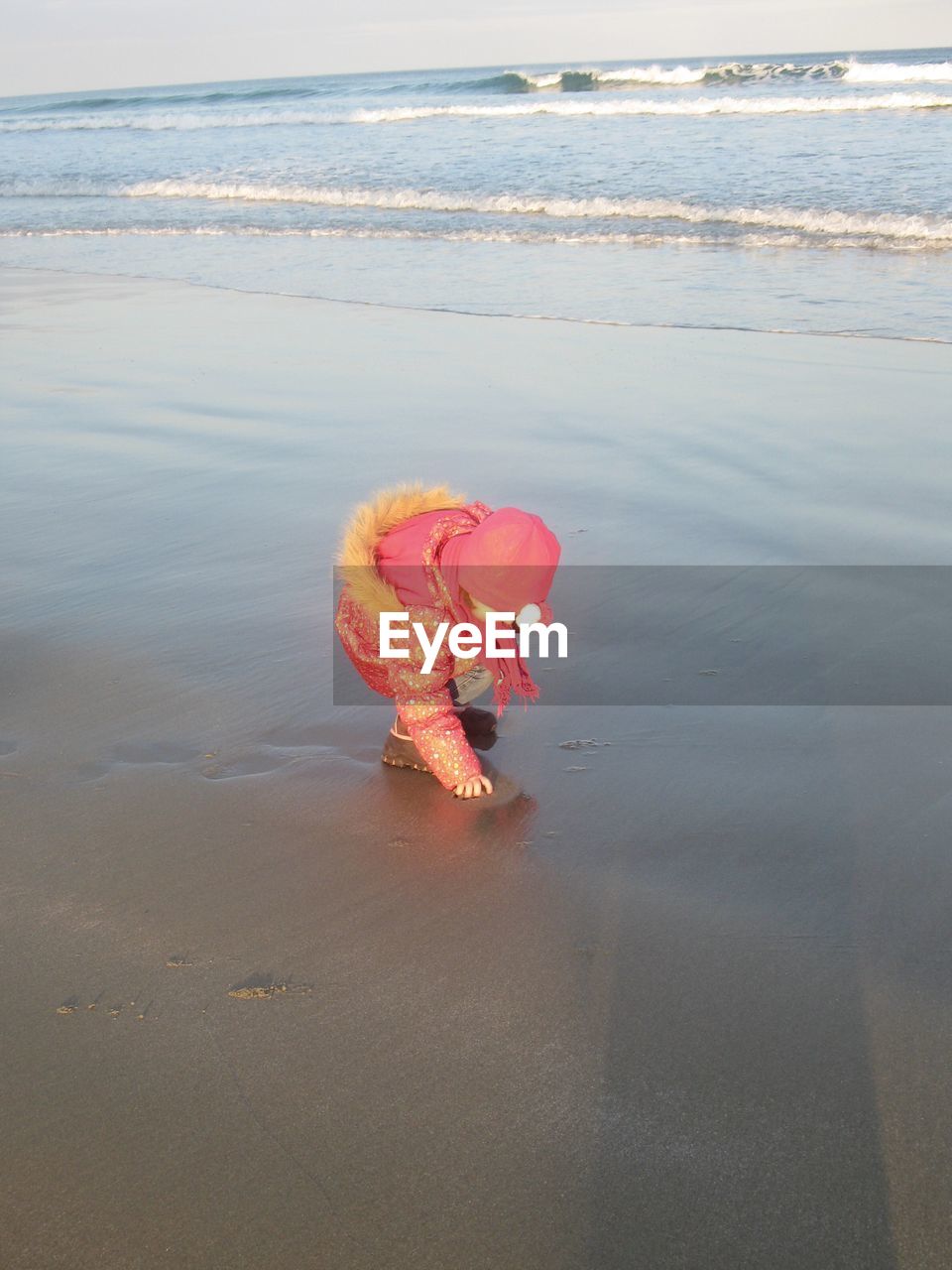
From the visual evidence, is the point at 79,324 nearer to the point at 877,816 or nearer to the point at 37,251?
the point at 37,251

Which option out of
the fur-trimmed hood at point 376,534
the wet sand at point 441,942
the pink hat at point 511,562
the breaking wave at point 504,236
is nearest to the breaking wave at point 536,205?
the breaking wave at point 504,236

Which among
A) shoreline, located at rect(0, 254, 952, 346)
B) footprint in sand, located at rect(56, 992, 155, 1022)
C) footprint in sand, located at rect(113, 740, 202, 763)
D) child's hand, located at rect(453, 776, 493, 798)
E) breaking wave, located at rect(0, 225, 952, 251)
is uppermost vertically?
breaking wave, located at rect(0, 225, 952, 251)

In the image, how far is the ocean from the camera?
8.91 m

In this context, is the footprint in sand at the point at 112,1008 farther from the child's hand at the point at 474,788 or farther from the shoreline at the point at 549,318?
the shoreline at the point at 549,318

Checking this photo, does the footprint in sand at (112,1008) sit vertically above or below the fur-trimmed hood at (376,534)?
below

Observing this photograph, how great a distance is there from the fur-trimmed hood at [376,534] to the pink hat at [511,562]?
343mm

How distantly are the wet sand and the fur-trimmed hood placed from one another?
0.41 metres

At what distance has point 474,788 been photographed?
9.18 ft

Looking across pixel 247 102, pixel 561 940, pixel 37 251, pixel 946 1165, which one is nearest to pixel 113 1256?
pixel 561 940

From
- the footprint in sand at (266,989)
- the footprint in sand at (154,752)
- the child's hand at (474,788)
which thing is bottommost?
the child's hand at (474,788)

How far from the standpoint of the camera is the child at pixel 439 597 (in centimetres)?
251

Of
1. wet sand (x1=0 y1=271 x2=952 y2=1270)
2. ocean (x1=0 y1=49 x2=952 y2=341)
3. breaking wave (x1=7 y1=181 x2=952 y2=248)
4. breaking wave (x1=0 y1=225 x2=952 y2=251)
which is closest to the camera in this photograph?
wet sand (x1=0 y1=271 x2=952 y2=1270)

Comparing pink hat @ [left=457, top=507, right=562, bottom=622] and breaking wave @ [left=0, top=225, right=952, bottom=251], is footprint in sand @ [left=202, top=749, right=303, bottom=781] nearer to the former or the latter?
pink hat @ [left=457, top=507, right=562, bottom=622]

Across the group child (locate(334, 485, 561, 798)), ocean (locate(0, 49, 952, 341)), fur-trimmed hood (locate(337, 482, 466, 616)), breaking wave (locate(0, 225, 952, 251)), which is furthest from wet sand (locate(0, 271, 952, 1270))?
breaking wave (locate(0, 225, 952, 251))
